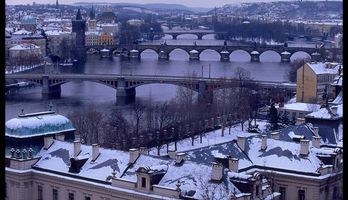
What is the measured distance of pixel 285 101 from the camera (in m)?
17.6

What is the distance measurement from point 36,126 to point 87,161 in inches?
33.4

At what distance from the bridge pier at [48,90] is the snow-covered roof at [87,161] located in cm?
Result: 1245

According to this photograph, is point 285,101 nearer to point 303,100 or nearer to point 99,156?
point 303,100

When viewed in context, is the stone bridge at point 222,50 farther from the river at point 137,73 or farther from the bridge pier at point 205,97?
the bridge pier at point 205,97

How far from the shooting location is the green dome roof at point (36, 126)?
7.46 meters

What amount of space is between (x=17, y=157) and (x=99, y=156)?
2.74 feet

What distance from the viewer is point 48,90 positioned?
2031cm

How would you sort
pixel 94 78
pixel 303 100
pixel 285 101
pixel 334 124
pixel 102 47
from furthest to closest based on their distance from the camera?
pixel 102 47, pixel 94 78, pixel 285 101, pixel 303 100, pixel 334 124

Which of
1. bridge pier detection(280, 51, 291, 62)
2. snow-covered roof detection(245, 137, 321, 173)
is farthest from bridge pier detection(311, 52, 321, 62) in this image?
snow-covered roof detection(245, 137, 321, 173)

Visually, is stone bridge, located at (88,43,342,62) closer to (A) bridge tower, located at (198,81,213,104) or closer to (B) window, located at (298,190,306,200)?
(A) bridge tower, located at (198,81,213,104)

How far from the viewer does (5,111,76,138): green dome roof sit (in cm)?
746

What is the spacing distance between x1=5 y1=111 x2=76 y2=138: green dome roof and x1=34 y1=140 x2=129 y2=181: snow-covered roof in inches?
8.4

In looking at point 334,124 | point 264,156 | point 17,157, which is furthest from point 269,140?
point 17,157

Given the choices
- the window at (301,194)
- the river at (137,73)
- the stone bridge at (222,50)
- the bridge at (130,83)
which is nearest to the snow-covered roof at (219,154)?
the window at (301,194)
